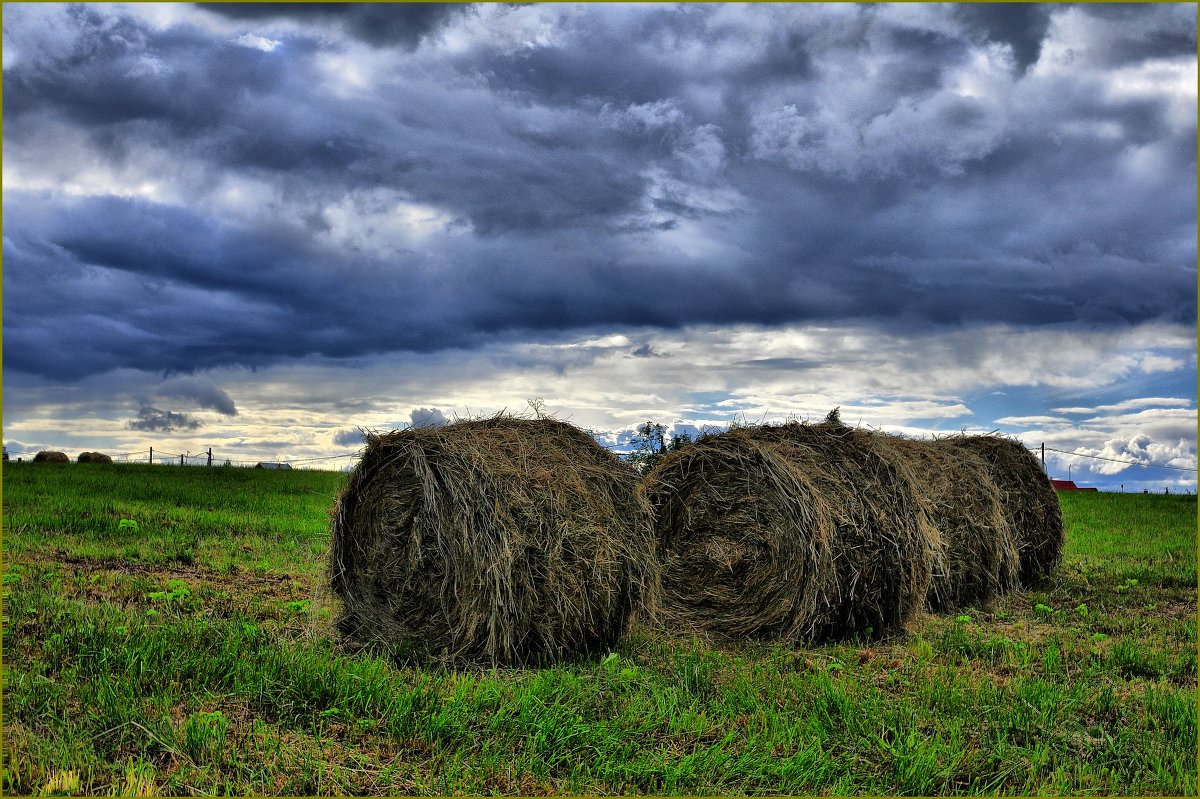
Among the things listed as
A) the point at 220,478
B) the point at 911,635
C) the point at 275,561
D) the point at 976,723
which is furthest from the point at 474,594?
the point at 220,478

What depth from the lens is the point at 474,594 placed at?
825 centimetres

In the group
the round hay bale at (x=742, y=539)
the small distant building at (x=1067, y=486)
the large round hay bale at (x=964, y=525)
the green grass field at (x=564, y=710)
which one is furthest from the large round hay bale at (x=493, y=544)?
the small distant building at (x=1067, y=486)

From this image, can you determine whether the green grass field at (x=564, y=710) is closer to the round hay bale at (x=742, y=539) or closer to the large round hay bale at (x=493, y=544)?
the large round hay bale at (x=493, y=544)

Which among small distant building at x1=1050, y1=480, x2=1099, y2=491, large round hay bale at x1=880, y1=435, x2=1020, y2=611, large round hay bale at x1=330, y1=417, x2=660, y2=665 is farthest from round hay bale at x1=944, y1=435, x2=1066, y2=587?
small distant building at x1=1050, y1=480, x2=1099, y2=491

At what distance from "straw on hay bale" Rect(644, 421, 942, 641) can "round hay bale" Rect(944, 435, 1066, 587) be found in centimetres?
466

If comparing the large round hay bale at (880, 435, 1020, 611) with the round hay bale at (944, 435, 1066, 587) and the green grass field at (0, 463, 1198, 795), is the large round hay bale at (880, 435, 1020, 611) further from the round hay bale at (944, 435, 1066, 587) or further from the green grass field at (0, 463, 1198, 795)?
the green grass field at (0, 463, 1198, 795)

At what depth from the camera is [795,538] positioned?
10.0m

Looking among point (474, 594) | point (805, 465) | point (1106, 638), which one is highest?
point (805, 465)

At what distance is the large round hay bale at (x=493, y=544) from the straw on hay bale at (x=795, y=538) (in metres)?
1.64

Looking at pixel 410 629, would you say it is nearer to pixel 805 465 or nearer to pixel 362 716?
Result: pixel 362 716

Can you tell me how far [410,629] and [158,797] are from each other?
13.3 feet

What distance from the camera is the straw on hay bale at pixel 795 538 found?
9.98 m

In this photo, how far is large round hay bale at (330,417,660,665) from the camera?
27.0ft

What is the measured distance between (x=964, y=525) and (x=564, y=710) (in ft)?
29.0
